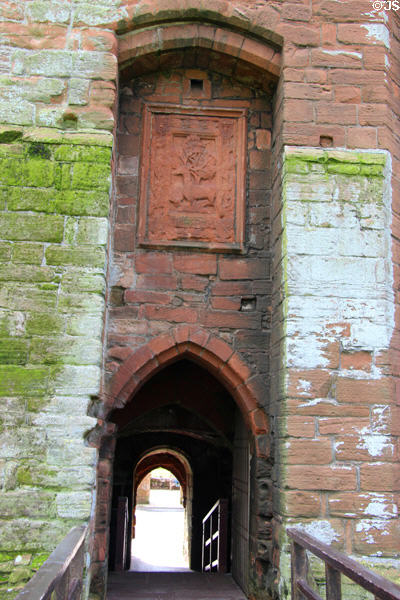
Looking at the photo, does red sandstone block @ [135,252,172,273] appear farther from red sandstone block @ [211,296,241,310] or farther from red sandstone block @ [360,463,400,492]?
red sandstone block @ [360,463,400,492]

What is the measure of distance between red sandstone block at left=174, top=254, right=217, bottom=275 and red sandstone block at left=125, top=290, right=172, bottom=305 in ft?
0.80

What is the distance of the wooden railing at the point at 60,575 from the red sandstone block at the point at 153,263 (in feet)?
6.29

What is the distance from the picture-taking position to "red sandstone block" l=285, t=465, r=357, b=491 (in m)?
3.87

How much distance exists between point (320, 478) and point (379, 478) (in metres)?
0.38

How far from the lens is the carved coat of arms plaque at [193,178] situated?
185 inches

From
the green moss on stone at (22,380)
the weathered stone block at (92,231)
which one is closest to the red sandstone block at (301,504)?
the green moss on stone at (22,380)

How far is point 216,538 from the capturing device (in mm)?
8016

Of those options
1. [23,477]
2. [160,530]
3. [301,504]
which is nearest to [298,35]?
[301,504]

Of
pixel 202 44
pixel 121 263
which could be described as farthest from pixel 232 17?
pixel 121 263

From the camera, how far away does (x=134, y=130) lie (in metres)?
4.86

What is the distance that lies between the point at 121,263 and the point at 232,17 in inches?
80.3

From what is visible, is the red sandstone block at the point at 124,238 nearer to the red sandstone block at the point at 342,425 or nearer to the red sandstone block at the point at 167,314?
the red sandstone block at the point at 167,314

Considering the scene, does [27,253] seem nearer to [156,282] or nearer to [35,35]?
[156,282]

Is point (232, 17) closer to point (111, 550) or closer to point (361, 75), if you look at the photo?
point (361, 75)
